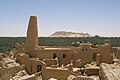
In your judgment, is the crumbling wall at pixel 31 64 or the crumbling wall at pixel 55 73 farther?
the crumbling wall at pixel 31 64

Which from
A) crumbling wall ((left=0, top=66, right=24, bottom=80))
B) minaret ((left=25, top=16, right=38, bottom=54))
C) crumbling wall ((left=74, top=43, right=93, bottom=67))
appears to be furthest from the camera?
minaret ((left=25, top=16, right=38, bottom=54))

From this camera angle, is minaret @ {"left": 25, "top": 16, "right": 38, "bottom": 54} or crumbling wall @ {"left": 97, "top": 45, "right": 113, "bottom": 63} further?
minaret @ {"left": 25, "top": 16, "right": 38, "bottom": 54}

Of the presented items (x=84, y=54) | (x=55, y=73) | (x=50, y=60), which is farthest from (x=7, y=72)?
(x=84, y=54)

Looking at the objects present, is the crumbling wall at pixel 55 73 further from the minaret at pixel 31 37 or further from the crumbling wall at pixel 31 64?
the minaret at pixel 31 37

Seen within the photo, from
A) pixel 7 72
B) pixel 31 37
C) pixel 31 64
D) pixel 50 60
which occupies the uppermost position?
pixel 31 37

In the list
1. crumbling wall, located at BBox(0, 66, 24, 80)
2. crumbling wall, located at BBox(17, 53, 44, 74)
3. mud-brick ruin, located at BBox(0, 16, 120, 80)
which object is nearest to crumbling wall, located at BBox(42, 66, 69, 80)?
mud-brick ruin, located at BBox(0, 16, 120, 80)

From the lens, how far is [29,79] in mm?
19266

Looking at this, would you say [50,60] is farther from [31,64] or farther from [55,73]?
[55,73]

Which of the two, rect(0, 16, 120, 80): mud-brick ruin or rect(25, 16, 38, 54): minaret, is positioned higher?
rect(25, 16, 38, 54): minaret

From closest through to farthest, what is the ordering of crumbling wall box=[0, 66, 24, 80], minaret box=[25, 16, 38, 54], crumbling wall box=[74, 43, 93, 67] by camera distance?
crumbling wall box=[0, 66, 24, 80], crumbling wall box=[74, 43, 93, 67], minaret box=[25, 16, 38, 54]

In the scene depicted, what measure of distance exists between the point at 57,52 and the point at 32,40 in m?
2.84

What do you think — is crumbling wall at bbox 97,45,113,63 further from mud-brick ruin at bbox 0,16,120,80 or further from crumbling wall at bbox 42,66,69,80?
crumbling wall at bbox 42,66,69,80

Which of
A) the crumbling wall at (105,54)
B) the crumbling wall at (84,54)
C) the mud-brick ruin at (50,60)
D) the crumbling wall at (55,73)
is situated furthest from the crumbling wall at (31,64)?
the crumbling wall at (105,54)

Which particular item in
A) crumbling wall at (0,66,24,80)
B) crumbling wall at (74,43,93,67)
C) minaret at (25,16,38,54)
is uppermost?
minaret at (25,16,38,54)
